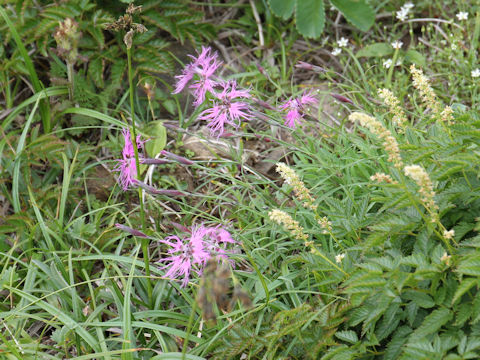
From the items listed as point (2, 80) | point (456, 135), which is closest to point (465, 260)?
point (456, 135)

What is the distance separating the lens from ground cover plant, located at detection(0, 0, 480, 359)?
147 cm

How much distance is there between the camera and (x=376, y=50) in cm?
305

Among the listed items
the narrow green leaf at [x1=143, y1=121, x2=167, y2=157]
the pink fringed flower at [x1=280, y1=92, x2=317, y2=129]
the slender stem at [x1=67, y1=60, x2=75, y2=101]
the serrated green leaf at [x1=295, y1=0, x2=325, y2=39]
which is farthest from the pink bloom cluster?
the serrated green leaf at [x1=295, y1=0, x2=325, y2=39]

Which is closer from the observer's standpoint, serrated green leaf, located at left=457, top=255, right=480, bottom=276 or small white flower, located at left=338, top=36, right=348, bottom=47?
serrated green leaf, located at left=457, top=255, right=480, bottom=276

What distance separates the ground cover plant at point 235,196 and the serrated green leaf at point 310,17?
0.14 meters

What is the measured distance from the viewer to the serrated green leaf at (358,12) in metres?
2.89

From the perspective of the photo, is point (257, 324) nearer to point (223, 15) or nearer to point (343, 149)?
point (343, 149)

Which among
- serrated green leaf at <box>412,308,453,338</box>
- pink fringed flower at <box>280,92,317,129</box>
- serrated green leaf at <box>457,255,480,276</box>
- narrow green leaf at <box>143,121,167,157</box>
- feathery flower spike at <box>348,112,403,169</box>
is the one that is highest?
feathery flower spike at <box>348,112,403,169</box>

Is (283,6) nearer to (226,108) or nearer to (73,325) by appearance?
(226,108)

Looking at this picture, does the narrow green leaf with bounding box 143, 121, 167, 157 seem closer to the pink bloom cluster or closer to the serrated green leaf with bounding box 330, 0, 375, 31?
the pink bloom cluster

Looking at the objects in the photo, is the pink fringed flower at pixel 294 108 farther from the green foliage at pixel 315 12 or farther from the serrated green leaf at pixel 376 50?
the serrated green leaf at pixel 376 50

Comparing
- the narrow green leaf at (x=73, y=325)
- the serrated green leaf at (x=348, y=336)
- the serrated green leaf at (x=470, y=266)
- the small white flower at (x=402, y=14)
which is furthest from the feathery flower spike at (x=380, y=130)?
the small white flower at (x=402, y=14)

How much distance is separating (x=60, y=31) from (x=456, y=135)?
1768 millimetres

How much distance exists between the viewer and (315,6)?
2877mm
